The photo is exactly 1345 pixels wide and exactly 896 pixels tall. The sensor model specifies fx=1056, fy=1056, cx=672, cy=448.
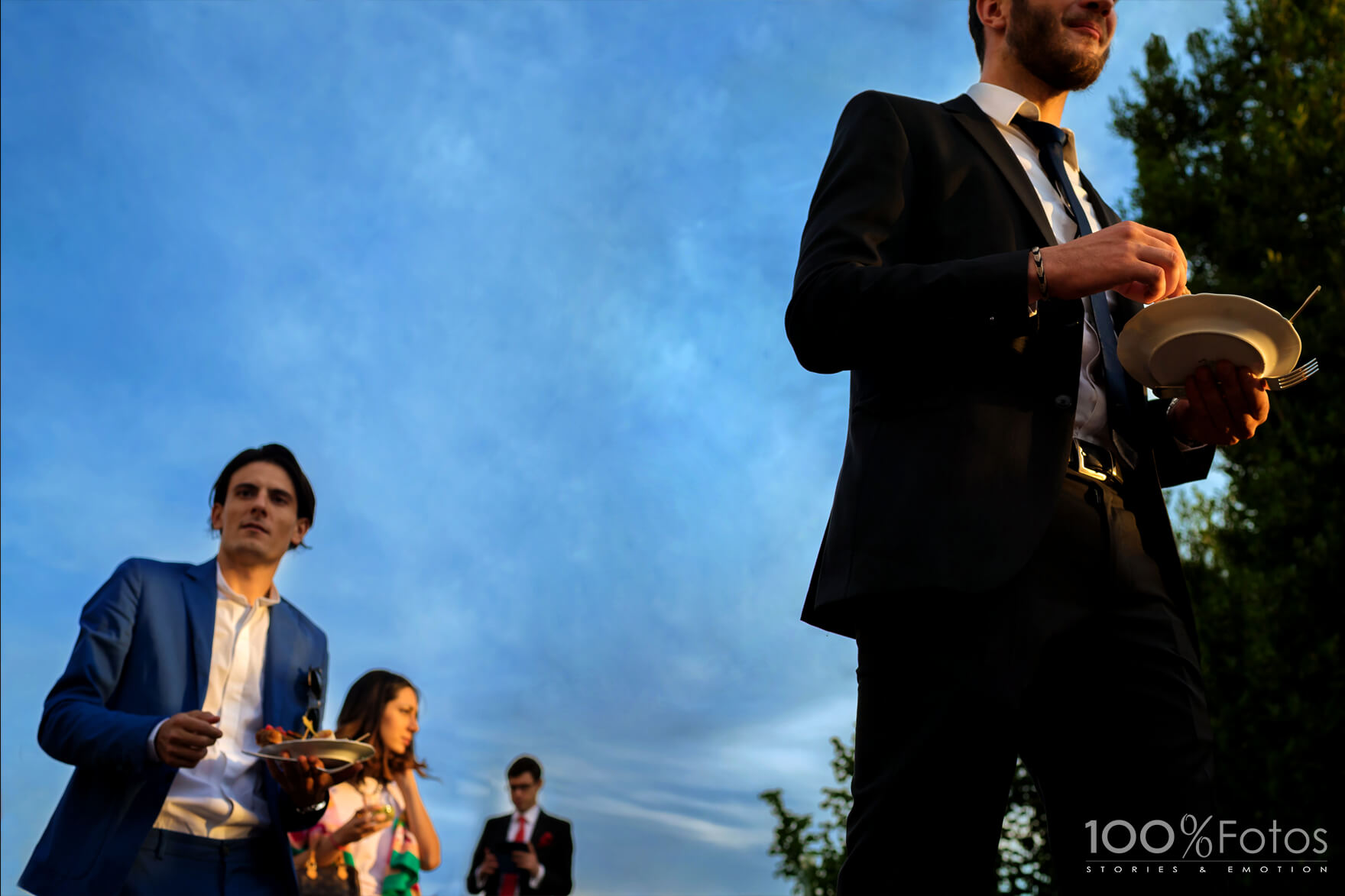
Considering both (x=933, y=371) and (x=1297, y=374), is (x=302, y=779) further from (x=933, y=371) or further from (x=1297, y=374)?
(x=1297, y=374)

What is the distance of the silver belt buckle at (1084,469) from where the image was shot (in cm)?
190

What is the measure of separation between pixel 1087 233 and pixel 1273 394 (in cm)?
732

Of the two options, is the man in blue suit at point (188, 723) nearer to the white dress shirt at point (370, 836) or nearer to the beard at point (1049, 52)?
the white dress shirt at point (370, 836)

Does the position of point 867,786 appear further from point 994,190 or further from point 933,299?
point 994,190

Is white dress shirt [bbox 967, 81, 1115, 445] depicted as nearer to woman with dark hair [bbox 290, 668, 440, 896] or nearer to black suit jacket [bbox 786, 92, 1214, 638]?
black suit jacket [bbox 786, 92, 1214, 638]

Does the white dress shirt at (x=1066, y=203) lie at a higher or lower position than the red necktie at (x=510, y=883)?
higher

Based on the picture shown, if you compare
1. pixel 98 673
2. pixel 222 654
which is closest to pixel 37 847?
pixel 98 673

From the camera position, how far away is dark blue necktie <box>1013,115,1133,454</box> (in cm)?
204

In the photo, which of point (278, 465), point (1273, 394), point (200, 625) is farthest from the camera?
point (1273, 394)

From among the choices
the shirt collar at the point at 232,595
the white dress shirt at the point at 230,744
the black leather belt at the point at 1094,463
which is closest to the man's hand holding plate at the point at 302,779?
the white dress shirt at the point at 230,744

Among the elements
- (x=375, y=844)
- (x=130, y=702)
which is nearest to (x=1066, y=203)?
(x=130, y=702)

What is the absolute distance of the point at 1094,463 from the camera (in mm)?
1942

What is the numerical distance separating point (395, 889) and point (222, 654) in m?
2.67

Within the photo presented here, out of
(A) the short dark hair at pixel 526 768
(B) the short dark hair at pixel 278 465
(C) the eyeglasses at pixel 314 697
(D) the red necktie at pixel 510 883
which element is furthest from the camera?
(A) the short dark hair at pixel 526 768
